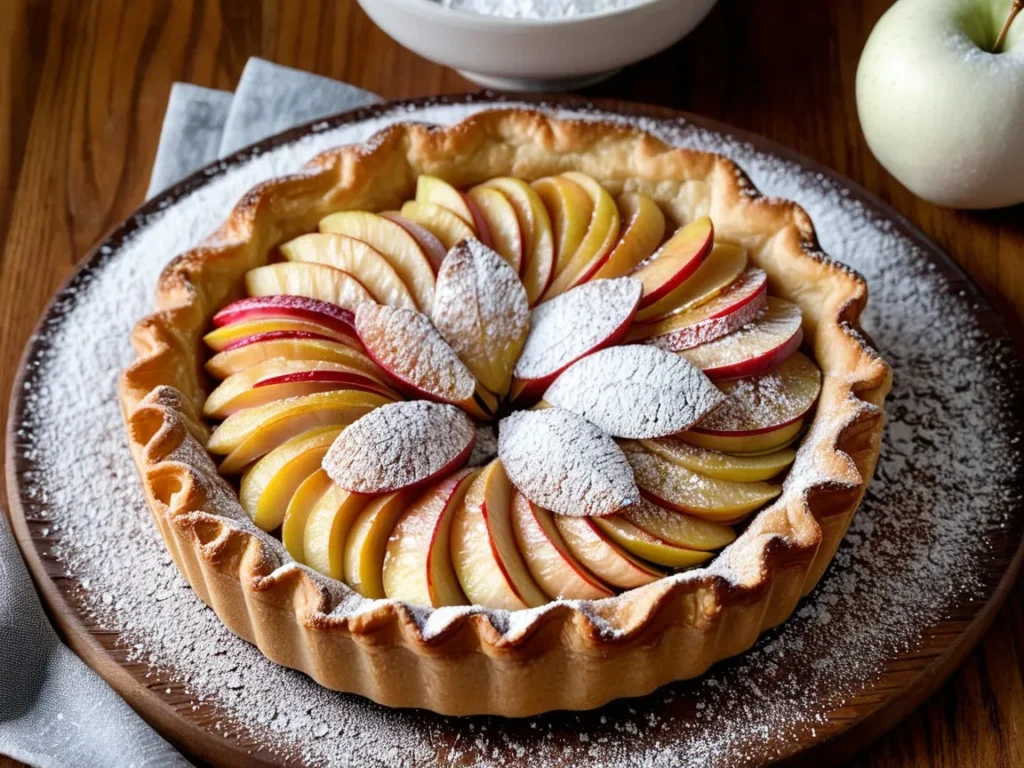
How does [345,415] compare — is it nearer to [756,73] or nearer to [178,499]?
[178,499]

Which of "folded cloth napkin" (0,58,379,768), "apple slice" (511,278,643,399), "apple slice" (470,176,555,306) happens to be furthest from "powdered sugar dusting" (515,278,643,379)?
"folded cloth napkin" (0,58,379,768)

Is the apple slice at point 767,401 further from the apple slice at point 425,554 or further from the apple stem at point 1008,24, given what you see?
the apple stem at point 1008,24

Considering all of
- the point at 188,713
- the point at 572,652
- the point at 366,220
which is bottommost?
the point at 188,713

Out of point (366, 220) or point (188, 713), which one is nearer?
point (188, 713)

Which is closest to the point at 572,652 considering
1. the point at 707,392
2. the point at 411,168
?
the point at 707,392

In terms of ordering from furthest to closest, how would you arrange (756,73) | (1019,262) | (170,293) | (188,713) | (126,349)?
(756,73) → (1019,262) → (126,349) → (170,293) → (188,713)

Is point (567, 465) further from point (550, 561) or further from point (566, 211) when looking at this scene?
point (566, 211)

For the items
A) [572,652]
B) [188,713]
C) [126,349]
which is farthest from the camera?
[126,349]

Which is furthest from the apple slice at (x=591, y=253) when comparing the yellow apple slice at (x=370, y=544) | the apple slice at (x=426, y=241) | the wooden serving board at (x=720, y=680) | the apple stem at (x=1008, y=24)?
the apple stem at (x=1008, y=24)
